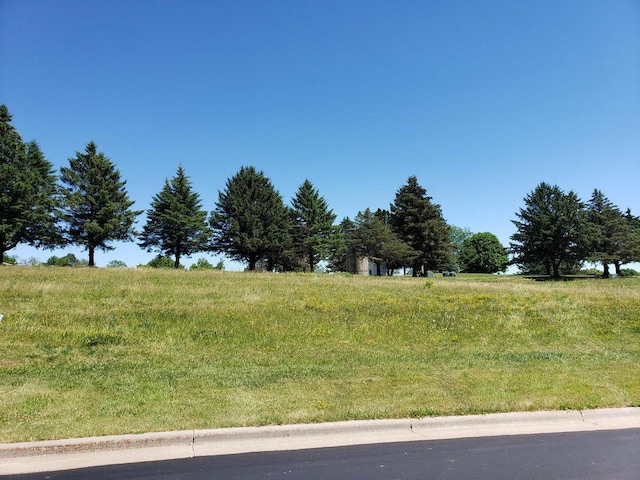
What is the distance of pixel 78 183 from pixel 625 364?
43677mm

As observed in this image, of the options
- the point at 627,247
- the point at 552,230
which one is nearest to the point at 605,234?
the point at 627,247

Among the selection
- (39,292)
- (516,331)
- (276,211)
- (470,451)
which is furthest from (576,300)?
(276,211)

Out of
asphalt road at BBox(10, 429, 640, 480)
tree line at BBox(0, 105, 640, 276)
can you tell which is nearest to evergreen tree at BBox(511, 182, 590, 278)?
tree line at BBox(0, 105, 640, 276)

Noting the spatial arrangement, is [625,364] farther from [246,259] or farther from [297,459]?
[246,259]

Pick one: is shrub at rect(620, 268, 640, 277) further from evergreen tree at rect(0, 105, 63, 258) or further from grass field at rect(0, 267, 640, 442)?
evergreen tree at rect(0, 105, 63, 258)

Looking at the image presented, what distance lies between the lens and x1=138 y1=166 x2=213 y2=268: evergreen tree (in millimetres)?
46406

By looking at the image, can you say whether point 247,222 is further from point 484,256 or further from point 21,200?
point 484,256

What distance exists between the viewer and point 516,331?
522 inches

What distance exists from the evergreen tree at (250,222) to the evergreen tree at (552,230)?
111 ft

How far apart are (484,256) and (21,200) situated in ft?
273

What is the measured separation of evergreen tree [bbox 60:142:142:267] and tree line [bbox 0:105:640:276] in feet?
0.30

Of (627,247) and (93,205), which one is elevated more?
(93,205)

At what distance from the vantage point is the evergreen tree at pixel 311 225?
189 ft

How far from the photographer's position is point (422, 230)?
58250 mm
